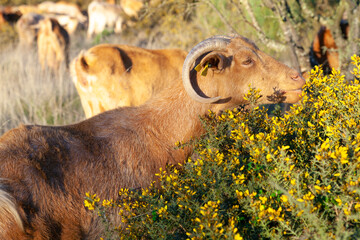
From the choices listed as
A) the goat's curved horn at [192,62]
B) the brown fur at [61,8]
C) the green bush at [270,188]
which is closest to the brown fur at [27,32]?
the goat's curved horn at [192,62]

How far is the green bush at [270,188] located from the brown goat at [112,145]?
1.82 ft

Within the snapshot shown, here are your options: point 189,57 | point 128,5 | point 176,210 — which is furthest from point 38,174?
point 128,5

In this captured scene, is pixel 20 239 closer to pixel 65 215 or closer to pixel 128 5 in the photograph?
pixel 65 215

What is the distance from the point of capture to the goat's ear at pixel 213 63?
12.2 feet

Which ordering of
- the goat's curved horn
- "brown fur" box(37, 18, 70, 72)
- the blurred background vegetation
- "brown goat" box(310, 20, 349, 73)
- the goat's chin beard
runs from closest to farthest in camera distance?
the goat's curved horn < the goat's chin beard < the blurred background vegetation < "brown goat" box(310, 20, 349, 73) < "brown fur" box(37, 18, 70, 72)

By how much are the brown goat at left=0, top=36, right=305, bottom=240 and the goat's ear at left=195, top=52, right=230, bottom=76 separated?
0.01m

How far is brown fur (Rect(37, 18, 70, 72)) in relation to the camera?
39.4ft

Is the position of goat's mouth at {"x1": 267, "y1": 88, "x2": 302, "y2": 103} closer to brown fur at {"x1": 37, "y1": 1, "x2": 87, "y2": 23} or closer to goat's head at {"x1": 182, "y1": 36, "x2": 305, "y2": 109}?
Result: goat's head at {"x1": 182, "y1": 36, "x2": 305, "y2": 109}

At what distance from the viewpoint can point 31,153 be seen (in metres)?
3.36

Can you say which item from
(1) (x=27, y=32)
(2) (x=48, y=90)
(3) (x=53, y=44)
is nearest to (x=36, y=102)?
(2) (x=48, y=90)

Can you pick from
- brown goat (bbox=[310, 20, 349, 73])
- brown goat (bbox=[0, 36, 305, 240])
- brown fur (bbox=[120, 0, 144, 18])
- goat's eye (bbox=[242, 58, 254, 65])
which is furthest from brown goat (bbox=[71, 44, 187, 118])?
brown fur (bbox=[120, 0, 144, 18])

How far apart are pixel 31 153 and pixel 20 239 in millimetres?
764

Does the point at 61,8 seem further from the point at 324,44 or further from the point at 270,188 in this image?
the point at 270,188

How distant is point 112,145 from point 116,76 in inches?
115
